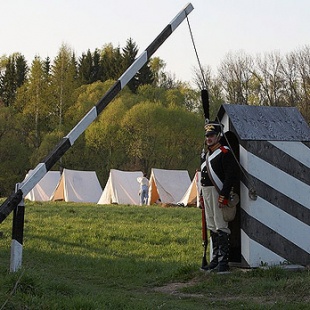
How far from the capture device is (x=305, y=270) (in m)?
7.76

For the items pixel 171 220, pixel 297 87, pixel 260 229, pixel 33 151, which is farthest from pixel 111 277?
pixel 33 151

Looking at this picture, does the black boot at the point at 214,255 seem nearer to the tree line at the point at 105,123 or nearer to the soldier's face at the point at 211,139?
the soldier's face at the point at 211,139

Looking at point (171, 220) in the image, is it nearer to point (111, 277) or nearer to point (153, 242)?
point (153, 242)

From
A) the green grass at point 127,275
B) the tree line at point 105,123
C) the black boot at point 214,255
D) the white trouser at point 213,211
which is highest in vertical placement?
the tree line at point 105,123

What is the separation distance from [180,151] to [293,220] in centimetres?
4826

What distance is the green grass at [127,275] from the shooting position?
590cm

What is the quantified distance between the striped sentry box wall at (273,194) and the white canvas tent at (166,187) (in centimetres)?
2533

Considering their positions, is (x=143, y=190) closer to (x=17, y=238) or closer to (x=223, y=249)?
(x=223, y=249)

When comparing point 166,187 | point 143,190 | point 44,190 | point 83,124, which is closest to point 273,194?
point 83,124

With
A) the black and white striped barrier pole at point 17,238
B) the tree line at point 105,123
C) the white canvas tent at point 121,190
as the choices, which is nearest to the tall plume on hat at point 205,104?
the black and white striped barrier pole at point 17,238

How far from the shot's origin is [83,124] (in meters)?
7.94

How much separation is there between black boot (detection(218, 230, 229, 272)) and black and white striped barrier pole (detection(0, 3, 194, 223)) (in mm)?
1992

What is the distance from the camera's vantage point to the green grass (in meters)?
5.90

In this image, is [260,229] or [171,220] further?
[171,220]
